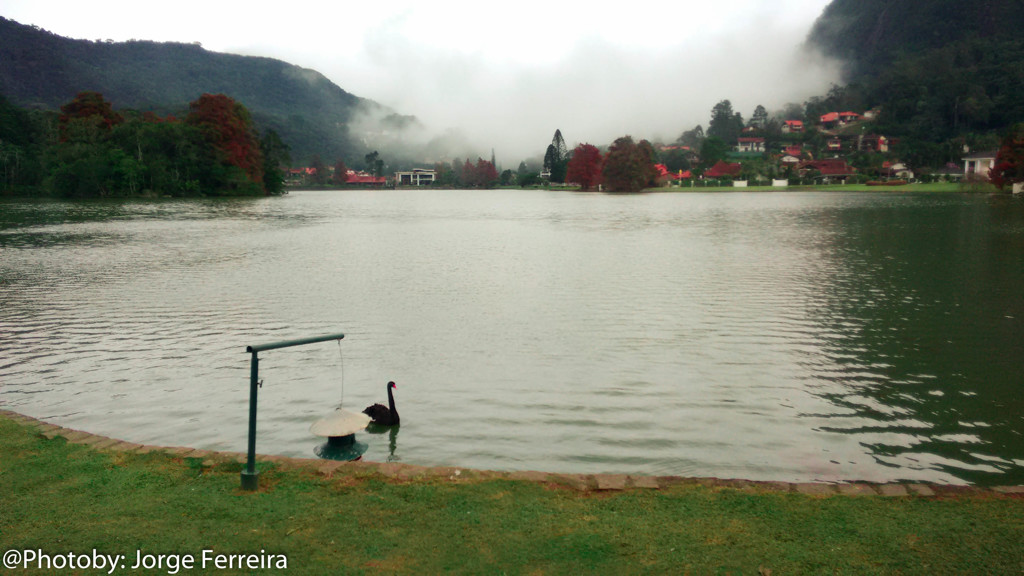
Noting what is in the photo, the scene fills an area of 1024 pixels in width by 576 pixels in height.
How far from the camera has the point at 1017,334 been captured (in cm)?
1408

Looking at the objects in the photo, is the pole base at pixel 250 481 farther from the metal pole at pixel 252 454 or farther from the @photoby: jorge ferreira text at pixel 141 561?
the @photoby: jorge ferreira text at pixel 141 561

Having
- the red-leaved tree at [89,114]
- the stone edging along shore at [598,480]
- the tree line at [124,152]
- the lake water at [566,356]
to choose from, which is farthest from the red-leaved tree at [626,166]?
the stone edging along shore at [598,480]

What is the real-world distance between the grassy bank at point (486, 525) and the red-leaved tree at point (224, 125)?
98211 mm

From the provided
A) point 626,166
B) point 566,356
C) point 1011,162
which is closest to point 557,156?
point 626,166

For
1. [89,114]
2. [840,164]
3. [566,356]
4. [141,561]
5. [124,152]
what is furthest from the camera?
[840,164]

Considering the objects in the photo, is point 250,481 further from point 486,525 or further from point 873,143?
point 873,143

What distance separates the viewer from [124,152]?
8825 centimetres

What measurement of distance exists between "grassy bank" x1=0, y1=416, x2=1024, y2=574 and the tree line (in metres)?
93.6

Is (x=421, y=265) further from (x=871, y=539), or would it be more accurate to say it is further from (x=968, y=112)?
(x=968, y=112)

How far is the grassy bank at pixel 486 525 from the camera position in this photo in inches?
188

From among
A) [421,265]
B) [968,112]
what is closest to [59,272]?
[421,265]

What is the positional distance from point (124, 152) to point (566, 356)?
93896 millimetres

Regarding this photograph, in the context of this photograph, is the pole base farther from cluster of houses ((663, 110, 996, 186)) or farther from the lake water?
cluster of houses ((663, 110, 996, 186))

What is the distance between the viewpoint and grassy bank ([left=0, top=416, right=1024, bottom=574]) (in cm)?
478
